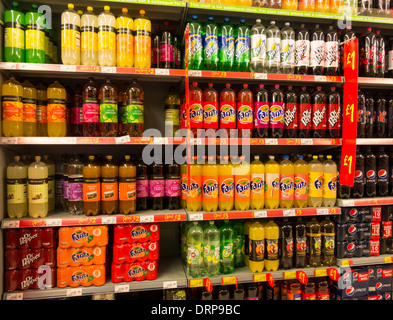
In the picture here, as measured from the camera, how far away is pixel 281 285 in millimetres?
2793

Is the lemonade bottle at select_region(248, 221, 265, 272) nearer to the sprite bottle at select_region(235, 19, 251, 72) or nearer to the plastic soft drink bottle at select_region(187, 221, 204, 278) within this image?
the plastic soft drink bottle at select_region(187, 221, 204, 278)

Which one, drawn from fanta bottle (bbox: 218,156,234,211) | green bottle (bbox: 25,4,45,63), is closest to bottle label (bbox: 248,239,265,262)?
fanta bottle (bbox: 218,156,234,211)

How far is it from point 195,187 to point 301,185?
99cm

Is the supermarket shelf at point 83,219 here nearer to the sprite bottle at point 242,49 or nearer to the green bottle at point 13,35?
the green bottle at point 13,35

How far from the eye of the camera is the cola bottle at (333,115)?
8.75 ft

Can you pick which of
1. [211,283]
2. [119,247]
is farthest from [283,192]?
[119,247]

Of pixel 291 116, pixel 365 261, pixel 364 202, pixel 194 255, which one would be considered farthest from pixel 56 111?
pixel 365 261

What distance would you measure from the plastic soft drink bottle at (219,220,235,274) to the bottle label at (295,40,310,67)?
5.29ft

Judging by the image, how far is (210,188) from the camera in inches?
98.0

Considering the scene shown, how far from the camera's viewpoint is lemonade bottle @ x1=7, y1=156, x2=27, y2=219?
89.2 inches

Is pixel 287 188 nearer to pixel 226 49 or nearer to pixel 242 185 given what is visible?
pixel 242 185

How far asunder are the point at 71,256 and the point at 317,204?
87.4 inches
